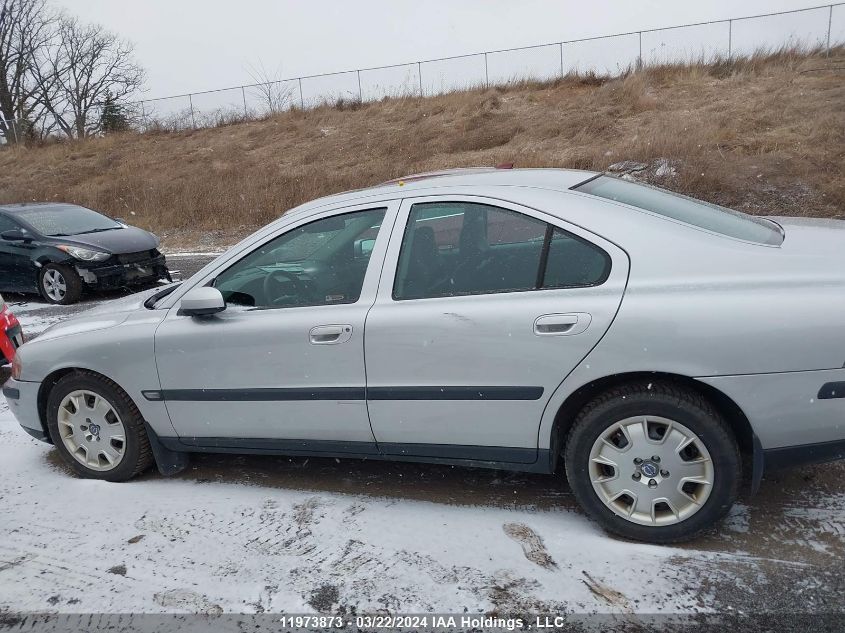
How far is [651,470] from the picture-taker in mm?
2877

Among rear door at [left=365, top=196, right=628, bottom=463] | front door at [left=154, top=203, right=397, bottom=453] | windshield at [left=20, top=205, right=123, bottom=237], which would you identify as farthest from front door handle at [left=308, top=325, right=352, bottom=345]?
windshield at [left=20, top=205, right=123, bottom=237]

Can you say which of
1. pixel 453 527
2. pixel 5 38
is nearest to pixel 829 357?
pixel 453 527

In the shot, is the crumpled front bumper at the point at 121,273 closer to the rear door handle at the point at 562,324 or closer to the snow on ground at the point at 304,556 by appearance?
the snow on ground at the point at 304,556

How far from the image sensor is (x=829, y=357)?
261cm

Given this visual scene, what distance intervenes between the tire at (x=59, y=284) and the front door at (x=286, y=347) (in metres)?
6.61

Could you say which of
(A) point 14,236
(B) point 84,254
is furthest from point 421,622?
(A) point 14,236

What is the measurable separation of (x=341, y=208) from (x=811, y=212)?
33.7 ft

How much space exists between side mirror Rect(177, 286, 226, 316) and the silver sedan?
1 centimetres

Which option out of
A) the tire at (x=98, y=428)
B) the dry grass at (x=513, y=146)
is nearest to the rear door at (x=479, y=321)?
the tire at (x=98, y=428)

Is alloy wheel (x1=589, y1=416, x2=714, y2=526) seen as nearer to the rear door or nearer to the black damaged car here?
the rear door

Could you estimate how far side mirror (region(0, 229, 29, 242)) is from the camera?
9.70 m

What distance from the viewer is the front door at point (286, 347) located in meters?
3.28

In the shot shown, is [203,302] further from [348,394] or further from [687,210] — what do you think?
[687,210]

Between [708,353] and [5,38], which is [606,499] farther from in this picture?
[5,38]
